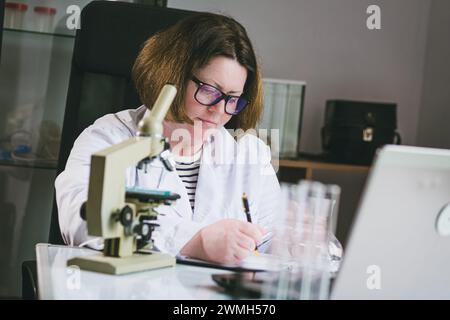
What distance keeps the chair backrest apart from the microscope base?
756 mm

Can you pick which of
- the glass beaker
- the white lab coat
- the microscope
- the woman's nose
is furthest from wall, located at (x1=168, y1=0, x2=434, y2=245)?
the glass beaker

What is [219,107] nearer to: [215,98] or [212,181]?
[215,98]

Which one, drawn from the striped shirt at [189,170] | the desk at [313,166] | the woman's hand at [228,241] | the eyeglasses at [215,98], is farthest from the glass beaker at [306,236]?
the desk at [313,166]

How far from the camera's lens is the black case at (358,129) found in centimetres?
276

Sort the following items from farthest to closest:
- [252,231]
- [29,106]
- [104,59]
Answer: [29,106], [104,59], [252,231]

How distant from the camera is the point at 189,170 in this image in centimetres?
188

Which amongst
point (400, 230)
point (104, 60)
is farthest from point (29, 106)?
point (400, 230)

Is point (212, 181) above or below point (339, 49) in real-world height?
below

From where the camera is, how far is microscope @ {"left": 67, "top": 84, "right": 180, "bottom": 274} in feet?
3.64

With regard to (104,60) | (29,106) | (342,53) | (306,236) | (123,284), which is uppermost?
(342,53)

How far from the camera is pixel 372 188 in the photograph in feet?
2.95

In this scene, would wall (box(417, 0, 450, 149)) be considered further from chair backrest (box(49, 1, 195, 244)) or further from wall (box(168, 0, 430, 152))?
chair backrest (box(49, 1, 195, 244))

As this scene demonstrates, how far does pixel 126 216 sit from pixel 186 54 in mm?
713

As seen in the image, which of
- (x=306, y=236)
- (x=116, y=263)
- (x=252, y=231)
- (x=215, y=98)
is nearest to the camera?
(x=306, y=236)
